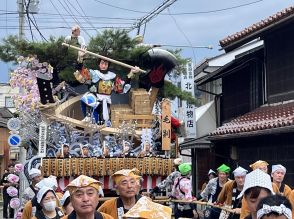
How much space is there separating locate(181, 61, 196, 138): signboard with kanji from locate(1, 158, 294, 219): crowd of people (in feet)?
39.8

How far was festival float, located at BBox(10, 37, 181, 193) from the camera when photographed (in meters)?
14.1

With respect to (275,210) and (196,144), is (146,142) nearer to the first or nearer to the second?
(196,144)

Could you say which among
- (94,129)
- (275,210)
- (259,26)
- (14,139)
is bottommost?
(275,210)

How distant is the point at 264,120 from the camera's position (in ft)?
51.4

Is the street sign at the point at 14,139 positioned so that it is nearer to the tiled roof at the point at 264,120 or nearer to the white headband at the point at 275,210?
the tiled roof at the point at 264,120

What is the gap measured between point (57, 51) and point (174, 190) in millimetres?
10699

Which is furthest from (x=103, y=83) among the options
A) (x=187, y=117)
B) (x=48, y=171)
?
(x=187, y=117)

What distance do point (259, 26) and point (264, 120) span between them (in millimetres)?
2799

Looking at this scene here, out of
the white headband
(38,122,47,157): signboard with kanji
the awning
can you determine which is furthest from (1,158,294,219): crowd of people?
the awning

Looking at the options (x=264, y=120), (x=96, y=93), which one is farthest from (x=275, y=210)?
(x=96, y=93)

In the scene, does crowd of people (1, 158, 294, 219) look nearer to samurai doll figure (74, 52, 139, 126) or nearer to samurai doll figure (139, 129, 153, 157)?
samurai doll figure (139, 129, 153, 157)

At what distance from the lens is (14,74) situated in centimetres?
1606

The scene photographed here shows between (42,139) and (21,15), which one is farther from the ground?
(21,15)

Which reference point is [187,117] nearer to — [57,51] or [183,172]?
[57,51]
